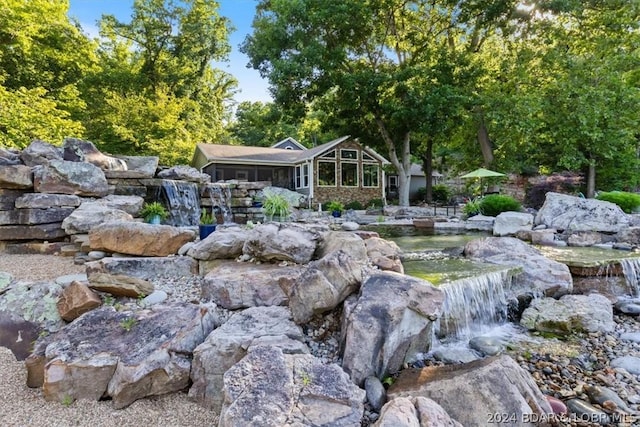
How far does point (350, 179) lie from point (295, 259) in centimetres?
1613

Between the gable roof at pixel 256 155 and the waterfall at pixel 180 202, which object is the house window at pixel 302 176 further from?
the waterfall at pixel 180 202

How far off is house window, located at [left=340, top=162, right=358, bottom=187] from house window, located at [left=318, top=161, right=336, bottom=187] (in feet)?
1.82

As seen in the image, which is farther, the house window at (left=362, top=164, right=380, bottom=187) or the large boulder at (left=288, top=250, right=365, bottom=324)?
the house window at (left=362, top=164, right=380, bottom=187)

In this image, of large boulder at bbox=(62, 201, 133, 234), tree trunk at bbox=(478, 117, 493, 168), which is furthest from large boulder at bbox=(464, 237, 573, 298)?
tree trunk at bbox=(478, 117, 493, 168)

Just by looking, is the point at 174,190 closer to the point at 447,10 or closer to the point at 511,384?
the point at 511,384

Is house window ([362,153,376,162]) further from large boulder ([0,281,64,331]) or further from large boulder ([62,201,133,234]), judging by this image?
large boulder ([0,281,64,331])

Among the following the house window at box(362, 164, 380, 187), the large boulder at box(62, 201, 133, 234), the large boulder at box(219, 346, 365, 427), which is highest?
the house window at box(362, 164, 380, 187)

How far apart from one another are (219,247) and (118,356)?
5.28 feet

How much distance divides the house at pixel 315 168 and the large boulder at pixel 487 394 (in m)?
15.4

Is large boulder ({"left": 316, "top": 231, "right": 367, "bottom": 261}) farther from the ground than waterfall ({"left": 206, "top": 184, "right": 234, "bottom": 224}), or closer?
closer

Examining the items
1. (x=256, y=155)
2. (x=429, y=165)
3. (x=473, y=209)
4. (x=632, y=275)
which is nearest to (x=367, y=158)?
(x=429, y=165)

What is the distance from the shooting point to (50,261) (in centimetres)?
453

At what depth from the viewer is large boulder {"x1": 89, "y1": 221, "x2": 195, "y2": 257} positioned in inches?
154

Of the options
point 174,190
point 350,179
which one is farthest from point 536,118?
point 174,190
